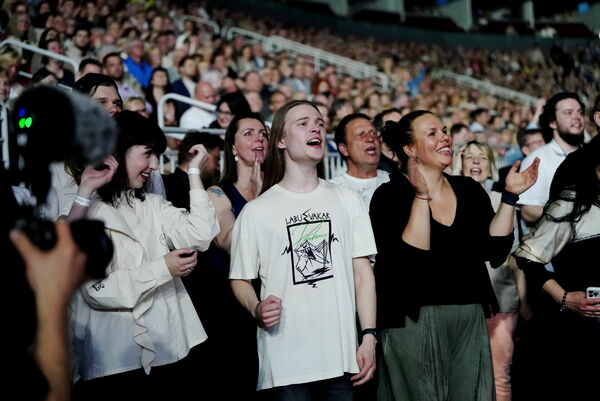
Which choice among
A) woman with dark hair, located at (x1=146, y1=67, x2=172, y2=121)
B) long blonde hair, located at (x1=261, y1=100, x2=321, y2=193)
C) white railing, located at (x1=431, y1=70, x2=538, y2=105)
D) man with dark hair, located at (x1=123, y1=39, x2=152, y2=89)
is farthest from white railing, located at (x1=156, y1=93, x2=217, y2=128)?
white railing, located at (x1=431, y1=70, x2=538, y2=105)

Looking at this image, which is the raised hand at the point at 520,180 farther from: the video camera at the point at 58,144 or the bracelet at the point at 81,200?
the video camera at the point at 58,144

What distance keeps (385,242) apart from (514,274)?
1.67m

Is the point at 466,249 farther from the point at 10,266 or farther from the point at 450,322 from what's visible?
the point at 10,266

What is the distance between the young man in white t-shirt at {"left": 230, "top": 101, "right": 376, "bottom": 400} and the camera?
10.7 ft

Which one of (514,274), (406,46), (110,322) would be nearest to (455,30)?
(406,46)

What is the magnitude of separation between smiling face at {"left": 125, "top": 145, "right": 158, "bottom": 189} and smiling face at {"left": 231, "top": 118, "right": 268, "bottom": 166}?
1222 mm

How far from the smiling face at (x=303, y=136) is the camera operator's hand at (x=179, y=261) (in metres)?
0.76

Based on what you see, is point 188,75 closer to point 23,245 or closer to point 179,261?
point 179,261

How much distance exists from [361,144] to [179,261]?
208 centimetres

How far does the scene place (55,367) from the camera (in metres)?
1.66

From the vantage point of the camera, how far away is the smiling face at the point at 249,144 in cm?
459

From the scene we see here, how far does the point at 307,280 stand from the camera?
3.30m

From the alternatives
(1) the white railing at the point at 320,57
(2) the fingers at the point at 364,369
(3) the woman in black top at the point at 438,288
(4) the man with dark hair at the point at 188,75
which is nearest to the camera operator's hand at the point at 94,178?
(2) the fingers at the point at 364,369

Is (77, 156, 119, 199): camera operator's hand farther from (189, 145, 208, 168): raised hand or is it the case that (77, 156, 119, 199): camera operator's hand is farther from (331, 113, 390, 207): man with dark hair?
(331, 113, 390, 207): man with dark hair
